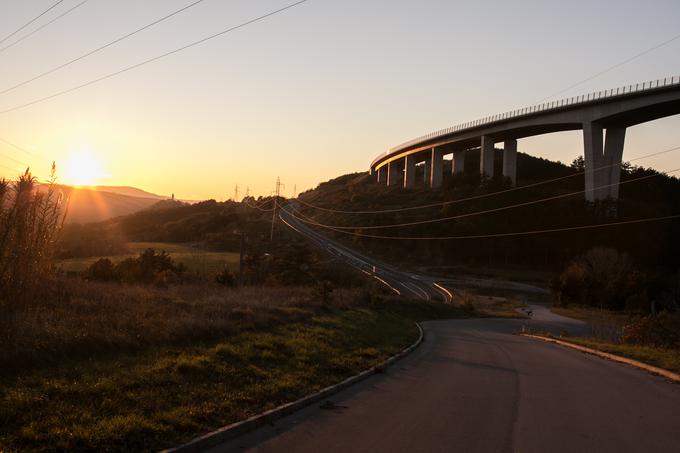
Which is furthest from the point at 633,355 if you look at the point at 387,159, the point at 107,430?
the point at 387,159

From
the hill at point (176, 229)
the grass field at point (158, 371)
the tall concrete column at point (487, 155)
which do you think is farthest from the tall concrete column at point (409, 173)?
the grass field at point (158, 371)

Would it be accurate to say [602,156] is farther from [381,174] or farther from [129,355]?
[381,174]

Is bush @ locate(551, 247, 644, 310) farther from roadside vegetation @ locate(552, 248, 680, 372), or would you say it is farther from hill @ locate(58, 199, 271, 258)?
hill @ locate(58, 199, 271, 258)

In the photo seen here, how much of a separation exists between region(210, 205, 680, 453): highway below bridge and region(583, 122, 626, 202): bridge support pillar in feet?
199

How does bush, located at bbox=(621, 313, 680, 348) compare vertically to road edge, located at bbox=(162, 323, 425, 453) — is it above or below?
above

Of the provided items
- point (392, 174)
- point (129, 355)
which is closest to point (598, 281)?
point (129, 355)

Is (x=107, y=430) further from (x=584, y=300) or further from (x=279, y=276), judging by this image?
(x=584, y=300)

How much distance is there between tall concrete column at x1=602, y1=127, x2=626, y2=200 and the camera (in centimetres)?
7269

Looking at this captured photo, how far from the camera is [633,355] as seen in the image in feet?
59.7

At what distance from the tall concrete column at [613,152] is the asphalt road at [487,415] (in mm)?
63074

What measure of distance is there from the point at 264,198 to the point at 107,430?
167010 mm

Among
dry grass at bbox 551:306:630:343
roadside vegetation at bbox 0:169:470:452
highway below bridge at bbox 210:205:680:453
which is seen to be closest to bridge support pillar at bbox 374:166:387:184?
dry grass at bbox 551:306:630:343

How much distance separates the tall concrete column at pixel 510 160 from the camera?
94.0m

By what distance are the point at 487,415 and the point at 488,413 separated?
0.17 meters
